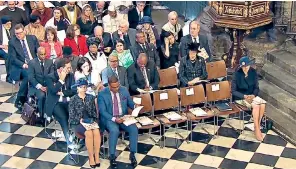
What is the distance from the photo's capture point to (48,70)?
1130 cm

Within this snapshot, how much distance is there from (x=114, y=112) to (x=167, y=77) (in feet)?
5.29

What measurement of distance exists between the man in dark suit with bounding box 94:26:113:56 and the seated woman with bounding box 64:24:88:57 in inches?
10.7

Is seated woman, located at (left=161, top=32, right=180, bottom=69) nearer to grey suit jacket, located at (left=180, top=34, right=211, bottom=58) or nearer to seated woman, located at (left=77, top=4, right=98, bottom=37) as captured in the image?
grey suit jacket, located at (left=180, top=34, right=211, bottom=58)

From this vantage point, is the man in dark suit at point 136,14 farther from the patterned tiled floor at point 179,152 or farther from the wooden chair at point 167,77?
the patterned tiled floor at point 179,152

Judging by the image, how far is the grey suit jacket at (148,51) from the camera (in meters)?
11.8

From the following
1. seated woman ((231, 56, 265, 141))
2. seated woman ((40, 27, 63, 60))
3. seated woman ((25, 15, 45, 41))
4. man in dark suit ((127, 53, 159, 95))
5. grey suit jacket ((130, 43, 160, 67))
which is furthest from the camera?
seated woman ((25, 15, 45, 41))

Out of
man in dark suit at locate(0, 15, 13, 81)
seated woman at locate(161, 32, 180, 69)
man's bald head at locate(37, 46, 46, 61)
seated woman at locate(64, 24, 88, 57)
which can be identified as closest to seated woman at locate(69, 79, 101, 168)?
man's bald head at locate(37, 46, 46, 61)

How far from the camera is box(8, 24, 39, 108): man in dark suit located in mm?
11984

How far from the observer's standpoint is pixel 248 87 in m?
11.3

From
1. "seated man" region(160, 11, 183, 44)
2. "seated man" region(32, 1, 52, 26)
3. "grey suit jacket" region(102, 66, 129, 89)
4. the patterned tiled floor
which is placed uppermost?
"seated man" region(32, 1, 52, 26)

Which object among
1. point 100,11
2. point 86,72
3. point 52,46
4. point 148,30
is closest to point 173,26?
point 148,30

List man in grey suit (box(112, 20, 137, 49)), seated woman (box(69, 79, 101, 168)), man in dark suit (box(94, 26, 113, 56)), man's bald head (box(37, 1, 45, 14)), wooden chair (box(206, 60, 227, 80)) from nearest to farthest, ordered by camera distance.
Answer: seated woman (box(69, 79, 101, 168))
wooden chair (box(206, 60, 227, 80))
man in dark suit (box(94, 26, 113, 56))
man in grey suit (box(112, 20, 137, 49))
man's bald head (box(37, 1, 45, 14))

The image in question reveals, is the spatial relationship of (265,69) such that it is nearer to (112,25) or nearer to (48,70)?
(112,25)

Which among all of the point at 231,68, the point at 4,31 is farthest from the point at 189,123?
the point at 4,31
